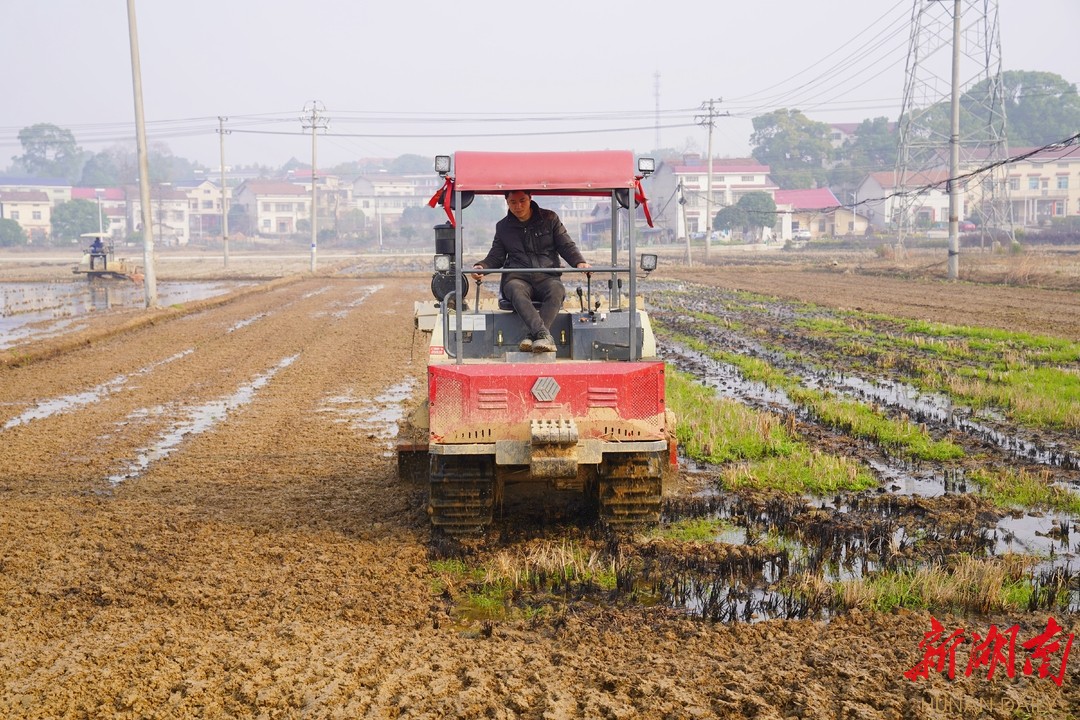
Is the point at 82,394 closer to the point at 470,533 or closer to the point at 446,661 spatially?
the point at 470,533

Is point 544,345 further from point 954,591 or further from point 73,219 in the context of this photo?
point 73,219

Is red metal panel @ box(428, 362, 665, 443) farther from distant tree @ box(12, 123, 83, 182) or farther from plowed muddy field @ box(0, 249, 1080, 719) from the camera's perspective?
distant tree @ box(12, 123, 83, 182)

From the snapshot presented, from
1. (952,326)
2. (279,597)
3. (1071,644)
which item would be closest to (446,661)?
(279,597)

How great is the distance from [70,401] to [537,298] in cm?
775

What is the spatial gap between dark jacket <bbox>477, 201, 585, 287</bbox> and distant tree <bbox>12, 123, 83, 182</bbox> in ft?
480

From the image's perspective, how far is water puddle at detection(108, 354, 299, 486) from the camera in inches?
358

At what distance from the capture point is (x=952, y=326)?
18859 millimetres

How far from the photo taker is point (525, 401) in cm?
641

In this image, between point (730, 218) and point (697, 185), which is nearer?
point (730, 218)

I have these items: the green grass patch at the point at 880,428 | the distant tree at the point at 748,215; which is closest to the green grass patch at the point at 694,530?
the green grass patch at the point at 880,428

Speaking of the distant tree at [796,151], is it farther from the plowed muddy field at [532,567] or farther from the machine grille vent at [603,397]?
the machine grille vent at [603,397]

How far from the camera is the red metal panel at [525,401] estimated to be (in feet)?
20.9

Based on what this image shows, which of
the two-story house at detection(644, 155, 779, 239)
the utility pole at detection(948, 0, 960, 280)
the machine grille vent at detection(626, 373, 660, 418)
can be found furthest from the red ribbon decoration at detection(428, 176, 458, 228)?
the two-story house at detection(644, 155, 779, 239)

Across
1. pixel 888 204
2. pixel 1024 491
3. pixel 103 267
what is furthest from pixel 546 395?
pixel 888 204
